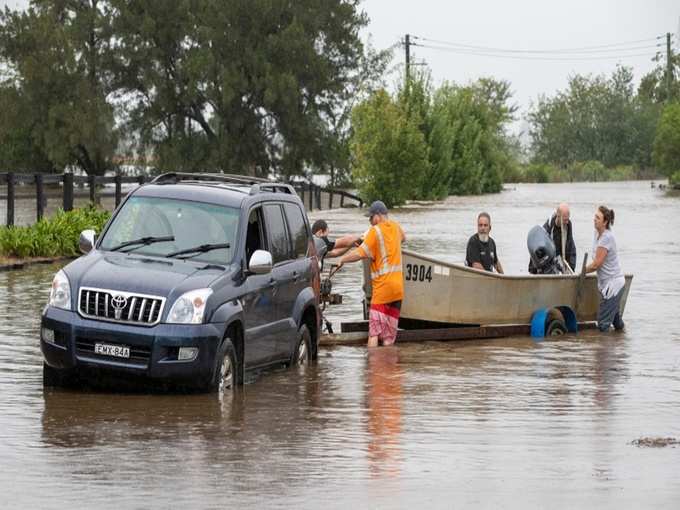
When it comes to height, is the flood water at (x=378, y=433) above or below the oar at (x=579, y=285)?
below

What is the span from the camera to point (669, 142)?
123500 millimetres

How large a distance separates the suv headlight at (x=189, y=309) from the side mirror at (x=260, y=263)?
87cm

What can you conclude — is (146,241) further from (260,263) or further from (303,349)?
(303,349)

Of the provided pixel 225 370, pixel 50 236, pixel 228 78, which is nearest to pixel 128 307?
pixel 225 370

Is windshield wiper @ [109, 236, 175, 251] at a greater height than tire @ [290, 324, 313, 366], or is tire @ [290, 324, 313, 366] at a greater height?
windshield wiper @ [109, 236, 175, 251]

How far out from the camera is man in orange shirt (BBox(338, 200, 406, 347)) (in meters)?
17.7

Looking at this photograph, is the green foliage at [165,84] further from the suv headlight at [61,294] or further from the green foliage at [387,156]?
the suv headlight at [61,294]

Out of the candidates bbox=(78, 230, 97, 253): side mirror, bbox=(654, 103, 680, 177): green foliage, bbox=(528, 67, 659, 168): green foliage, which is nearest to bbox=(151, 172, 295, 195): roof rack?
bbox=(78, 230, 97, 253): side mirror

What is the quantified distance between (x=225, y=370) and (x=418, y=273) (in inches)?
231

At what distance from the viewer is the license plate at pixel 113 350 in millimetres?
12719

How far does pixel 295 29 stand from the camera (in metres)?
85.9

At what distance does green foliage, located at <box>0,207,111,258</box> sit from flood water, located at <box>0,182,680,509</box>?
966 cm

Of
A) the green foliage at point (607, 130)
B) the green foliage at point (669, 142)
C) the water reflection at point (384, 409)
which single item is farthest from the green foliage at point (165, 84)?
the green foliage at point (607, 130)

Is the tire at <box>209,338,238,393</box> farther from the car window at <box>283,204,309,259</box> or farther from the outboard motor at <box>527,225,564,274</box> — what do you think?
the outboard motor at <box>527,225,564,274</box>
